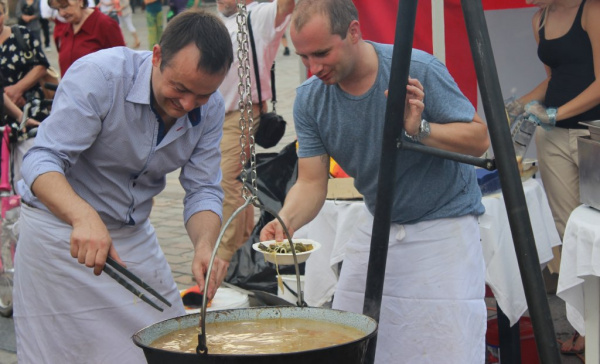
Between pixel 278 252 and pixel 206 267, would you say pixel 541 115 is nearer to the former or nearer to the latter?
pixel 278 252

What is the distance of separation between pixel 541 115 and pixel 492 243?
Answer: 3.42 ft

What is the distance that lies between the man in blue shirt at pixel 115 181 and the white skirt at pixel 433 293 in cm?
69

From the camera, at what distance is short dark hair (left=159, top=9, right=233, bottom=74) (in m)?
2.57

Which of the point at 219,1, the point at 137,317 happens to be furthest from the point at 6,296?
the point at 137,317

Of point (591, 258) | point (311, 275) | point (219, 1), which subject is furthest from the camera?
point (219, 1)

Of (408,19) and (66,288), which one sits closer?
(408,19)

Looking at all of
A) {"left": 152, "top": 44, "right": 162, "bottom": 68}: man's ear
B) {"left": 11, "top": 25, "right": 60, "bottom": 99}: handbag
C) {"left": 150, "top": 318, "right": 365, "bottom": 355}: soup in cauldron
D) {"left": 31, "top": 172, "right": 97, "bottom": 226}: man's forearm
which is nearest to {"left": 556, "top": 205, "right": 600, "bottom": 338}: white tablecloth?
{"left": 150, "top": 318, "right": 365, "bottom": 355}: soup in cauldron

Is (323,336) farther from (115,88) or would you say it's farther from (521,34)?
(521,34)

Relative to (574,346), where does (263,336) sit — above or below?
above

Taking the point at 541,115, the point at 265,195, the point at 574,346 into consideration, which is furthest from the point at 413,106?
the point at 265,195

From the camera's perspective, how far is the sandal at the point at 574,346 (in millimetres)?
4465

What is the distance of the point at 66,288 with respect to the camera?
291 cm

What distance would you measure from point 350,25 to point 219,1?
125 inches

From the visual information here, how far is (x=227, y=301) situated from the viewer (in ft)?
15.8
